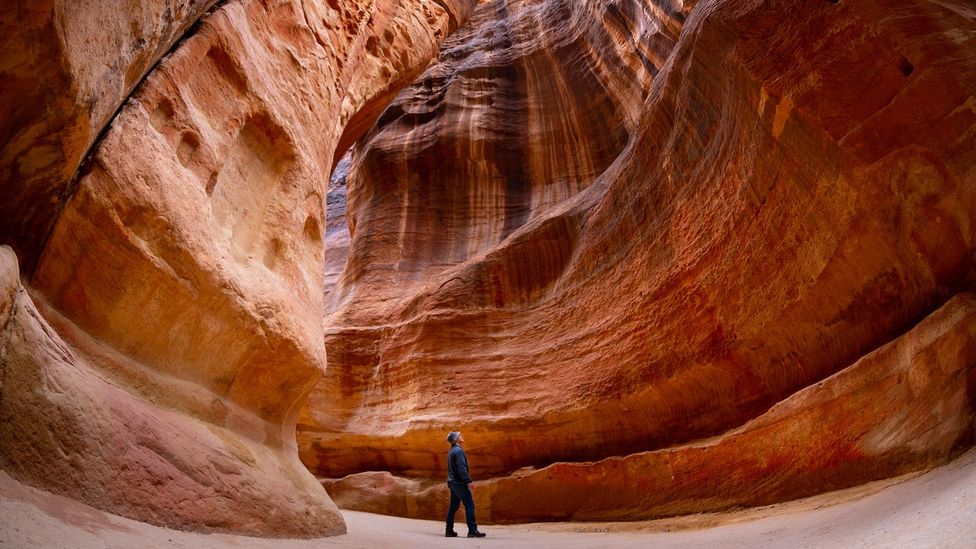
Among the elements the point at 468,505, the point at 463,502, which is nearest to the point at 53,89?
the point at 463,502

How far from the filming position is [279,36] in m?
6.02

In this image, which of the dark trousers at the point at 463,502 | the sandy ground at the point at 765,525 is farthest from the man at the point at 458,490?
the sandy ground at the point at 765,525

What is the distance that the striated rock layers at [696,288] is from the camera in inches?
208

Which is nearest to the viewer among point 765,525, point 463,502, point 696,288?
point 765,525

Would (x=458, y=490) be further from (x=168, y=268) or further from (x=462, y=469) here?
(x=168, y=268)

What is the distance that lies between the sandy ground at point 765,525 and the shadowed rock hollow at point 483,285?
8.6 inches

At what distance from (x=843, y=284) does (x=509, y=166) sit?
33.5 ft

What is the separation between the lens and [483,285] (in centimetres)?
1153

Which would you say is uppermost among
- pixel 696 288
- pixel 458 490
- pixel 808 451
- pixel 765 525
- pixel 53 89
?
pixel 696 288

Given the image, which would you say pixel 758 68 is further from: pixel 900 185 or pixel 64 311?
pixel 64 311

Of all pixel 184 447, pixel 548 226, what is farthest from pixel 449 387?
pixel 184 447

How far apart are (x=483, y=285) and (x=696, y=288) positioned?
15.5ft

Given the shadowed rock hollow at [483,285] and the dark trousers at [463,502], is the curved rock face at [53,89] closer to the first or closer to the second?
the shadowed rock hollow at [483,285]

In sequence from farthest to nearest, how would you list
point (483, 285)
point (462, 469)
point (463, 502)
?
1. point (483, 285)
2. point (462, 469)
3. point (463, 502)
